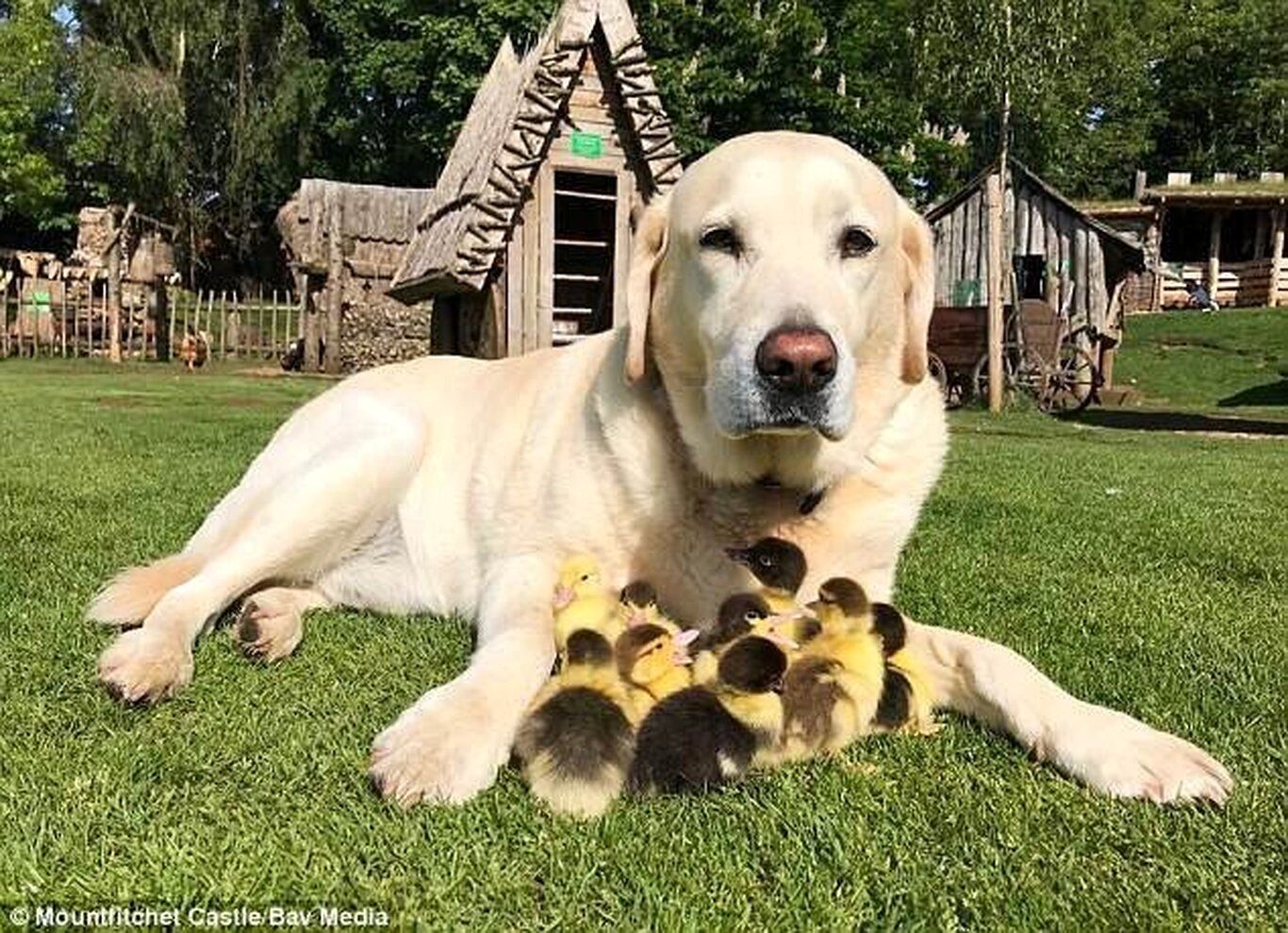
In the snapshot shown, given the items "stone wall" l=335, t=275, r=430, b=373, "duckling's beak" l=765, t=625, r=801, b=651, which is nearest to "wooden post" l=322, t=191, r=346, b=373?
"stone wall" l=335, t=275, r=430, b=373

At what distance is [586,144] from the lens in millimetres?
11398

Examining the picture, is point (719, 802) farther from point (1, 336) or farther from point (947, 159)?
point (947, 159)

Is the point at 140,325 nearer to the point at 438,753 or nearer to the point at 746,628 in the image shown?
the point at 746,628

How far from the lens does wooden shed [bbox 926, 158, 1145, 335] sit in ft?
67.3

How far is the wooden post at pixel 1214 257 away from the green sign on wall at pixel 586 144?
102 ft

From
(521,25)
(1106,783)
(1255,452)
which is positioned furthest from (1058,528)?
(521,25)

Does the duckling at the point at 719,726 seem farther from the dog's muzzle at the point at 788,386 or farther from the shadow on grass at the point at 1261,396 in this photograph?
the shadow on grass at the point at 1261,396

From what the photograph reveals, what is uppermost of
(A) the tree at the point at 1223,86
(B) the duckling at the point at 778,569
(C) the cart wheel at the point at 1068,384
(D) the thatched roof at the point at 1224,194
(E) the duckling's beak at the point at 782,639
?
(A) the tree at the point at 1223,86

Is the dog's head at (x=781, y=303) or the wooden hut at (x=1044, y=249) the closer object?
the dog's head at (x=781, y=303)

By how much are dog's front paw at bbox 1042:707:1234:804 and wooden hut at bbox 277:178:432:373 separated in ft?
64.2

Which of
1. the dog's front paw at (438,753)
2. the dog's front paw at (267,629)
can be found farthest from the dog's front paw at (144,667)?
the dog's front paw at (438,753)

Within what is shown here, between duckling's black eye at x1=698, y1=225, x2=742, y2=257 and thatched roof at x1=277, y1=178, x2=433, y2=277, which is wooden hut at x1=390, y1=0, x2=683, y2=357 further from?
thatched roof at x1=277, y1=178, x2=433, y2=277

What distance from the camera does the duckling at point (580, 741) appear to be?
1.84 meters

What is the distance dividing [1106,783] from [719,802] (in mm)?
709
